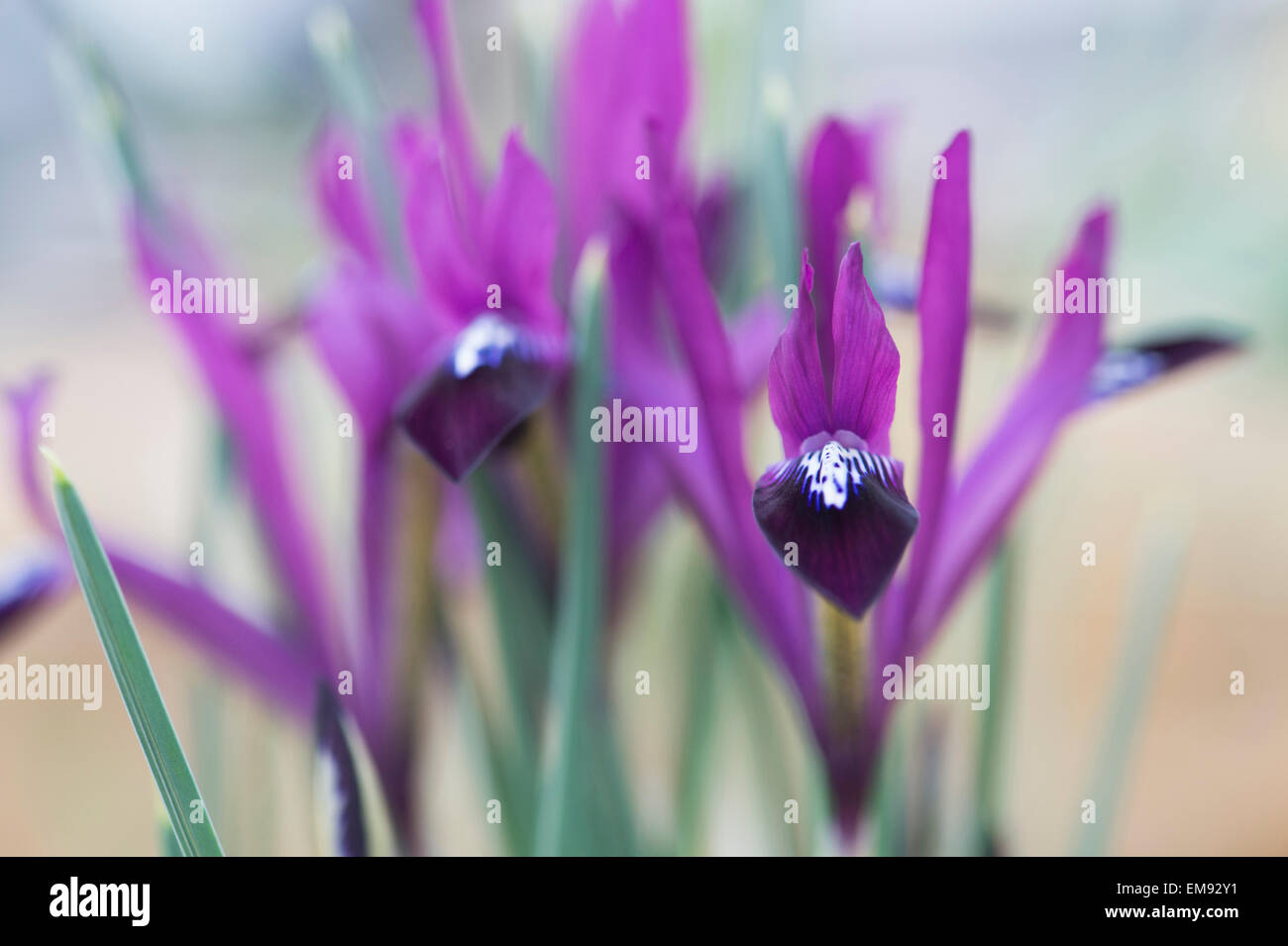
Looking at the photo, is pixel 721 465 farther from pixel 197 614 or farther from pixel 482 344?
pixel 197 614

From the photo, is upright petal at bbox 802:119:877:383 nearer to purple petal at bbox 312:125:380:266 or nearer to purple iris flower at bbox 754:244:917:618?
purple iris flower at bbox 754:244:917:618

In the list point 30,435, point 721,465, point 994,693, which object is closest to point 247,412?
point 30,435

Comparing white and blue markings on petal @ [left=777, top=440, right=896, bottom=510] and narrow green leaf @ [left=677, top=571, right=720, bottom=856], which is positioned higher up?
white and blue markings on petal @ [left=777, top=440, right=896, bottom=510]

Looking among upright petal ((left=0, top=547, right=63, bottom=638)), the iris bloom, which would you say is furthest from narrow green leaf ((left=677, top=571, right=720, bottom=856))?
upright petal ((left=0, top=547, right=63, bottom=638))

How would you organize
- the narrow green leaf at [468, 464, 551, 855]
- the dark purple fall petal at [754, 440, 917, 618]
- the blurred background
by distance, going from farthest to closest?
the blurred background < the narrow green leaf at [468, 464, 551, 855] < the dark purple fall petal at [754, 440, 917, 618]

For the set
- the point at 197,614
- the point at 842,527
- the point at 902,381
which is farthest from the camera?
the point at 902,381

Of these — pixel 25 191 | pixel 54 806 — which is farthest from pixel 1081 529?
pixel 25 191
